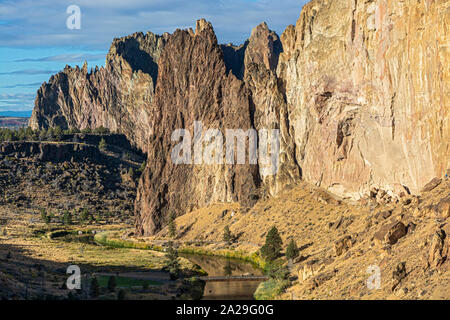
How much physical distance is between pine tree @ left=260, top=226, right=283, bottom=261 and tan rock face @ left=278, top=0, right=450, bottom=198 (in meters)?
16.0

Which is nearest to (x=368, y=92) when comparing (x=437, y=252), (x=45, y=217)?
(x=437, y=252)

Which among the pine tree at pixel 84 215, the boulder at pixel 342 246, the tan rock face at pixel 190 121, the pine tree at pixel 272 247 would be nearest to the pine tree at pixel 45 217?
the pine tree at pixel 84 215

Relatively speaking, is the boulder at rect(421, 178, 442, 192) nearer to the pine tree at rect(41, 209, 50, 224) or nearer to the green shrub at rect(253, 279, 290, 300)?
the green shrub at rect(253, 279, 290, 300)

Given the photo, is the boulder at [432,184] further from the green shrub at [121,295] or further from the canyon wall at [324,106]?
the green shrub at [121,295]

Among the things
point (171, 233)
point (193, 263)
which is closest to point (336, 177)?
point (193, 263)

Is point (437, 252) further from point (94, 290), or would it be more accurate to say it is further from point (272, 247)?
point (272, 247)

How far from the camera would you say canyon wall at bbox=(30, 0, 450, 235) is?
80812 millimetres

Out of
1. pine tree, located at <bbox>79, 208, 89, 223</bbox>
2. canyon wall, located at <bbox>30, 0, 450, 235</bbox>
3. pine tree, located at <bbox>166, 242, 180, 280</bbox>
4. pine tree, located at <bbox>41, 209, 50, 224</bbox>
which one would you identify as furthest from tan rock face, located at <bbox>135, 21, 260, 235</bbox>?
pine tree, located at <bbox>166, 242, 180, 280</bbox>

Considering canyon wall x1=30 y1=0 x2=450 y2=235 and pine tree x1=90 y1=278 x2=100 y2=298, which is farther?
canyon wall x1=30 y1=0 x2=450 y2=235

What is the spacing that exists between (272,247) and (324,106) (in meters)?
30.6

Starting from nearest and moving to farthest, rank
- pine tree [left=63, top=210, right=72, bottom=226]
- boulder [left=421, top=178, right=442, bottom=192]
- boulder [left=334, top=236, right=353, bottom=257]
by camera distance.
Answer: boulder [left=421, top=178, right=442, bottom=192] → boulder [left=334, top=236, right=353, bottom=257] → pine tree [left=63, top=210, right=72, bottom=226]

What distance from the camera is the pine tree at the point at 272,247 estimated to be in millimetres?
99825

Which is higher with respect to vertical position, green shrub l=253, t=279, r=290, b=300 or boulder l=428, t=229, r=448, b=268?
boulder l=428, t=229, r=448, b=268

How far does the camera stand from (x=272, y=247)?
101000 mm
